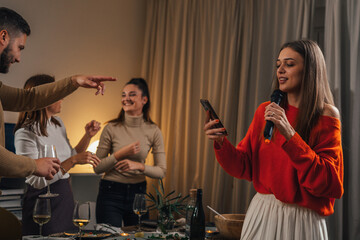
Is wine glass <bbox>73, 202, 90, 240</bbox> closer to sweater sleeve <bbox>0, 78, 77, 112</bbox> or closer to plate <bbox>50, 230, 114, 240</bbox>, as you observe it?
plate <bbox>50, 230, 114, 240</bbox>

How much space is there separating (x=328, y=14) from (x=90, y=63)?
7.45ft

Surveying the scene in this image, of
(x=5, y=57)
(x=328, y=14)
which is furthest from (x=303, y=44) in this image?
(x=328, y=14)

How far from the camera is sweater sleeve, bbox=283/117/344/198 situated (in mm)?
1547

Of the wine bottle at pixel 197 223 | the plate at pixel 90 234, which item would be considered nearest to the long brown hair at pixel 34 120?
the plate at pixel 90 234

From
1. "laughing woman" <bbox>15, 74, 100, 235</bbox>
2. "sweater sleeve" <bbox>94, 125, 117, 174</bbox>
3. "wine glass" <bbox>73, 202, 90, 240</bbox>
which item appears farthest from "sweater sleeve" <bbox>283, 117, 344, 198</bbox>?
"sweater sleeve" <bbox>94, 125, 117, 174</bbox>

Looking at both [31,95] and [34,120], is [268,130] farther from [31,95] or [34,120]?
[34,120]

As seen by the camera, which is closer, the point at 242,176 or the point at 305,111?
the point at 305,111

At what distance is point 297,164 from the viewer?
156 cm

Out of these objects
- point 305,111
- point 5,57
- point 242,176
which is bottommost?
point 242,176

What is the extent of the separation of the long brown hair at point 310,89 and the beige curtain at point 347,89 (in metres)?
1.29

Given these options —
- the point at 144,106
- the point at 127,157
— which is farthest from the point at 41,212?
the point at 144,106

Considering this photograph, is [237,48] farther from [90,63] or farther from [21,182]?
[21,182]

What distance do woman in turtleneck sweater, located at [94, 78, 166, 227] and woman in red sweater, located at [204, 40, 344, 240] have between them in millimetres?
1334

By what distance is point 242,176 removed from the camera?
1.92 metres
